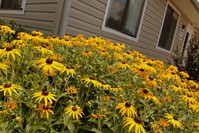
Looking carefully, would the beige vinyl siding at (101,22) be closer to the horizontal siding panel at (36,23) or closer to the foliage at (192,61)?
the horizontal siding panel at (36,23)

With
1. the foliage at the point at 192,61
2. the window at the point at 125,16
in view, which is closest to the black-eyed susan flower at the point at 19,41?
the window at the point at 125,16

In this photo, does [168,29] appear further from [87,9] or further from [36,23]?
[36,23]

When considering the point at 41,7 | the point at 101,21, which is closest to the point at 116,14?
the point at 101,21

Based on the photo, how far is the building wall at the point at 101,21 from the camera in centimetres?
445

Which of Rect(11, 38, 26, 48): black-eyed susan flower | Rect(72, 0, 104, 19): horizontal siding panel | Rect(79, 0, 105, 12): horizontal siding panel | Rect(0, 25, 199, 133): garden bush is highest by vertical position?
Rect(79, 0, 105, 12): horizontal siding panel

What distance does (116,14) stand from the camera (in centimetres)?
588

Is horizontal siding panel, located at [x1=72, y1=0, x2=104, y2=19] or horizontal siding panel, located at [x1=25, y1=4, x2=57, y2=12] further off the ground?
horizontal siding panel, located at [x1=72, y1=0, x2=104, y2=19]

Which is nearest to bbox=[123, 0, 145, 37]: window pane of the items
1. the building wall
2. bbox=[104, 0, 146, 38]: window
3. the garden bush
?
bbox=[104, 0, 146, 38]: window

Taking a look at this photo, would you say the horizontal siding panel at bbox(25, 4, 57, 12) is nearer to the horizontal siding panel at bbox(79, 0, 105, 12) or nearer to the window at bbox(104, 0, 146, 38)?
the horizontal siding panel at bbox(79, 0, 105, 12)

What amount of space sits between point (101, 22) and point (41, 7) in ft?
5.40

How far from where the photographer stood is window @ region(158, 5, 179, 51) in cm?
906

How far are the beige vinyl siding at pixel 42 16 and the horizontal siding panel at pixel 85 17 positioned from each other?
1.10ft

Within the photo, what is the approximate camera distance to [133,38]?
670 cm

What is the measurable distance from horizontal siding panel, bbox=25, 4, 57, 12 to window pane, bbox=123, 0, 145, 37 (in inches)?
111
